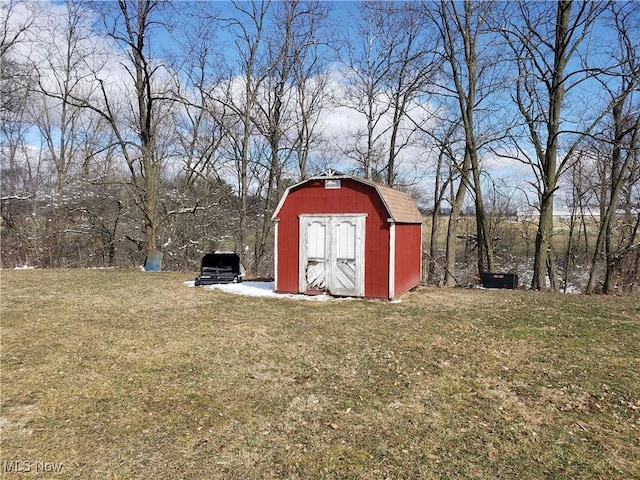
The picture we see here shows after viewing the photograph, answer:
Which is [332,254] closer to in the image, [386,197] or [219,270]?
[386,197]

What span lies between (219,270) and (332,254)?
13.8 feet

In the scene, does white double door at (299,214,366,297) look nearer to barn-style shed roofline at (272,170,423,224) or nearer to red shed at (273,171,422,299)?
red shed at (273,171,422,299)

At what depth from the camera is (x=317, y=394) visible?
4.73 metres

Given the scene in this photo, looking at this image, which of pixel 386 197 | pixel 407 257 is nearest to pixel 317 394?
pixel 386 197

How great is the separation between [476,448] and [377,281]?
6.29 m

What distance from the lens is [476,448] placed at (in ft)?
11.9

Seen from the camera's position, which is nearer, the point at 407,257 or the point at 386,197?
the point at 386,197

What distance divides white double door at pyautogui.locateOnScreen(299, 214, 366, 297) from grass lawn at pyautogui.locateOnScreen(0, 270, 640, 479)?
60.1 inches

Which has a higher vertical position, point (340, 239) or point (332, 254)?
point (340, 239)

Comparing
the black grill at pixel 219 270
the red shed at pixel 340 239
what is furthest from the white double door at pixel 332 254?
the black grill at pixel 219 270

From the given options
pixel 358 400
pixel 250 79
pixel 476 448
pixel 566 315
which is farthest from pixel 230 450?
pixel 250 79

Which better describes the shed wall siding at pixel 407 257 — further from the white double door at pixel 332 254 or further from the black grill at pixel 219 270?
the black grill at pixel 219 270

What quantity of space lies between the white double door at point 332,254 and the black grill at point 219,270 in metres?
3.04

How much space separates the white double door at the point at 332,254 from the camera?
32.6 feet
